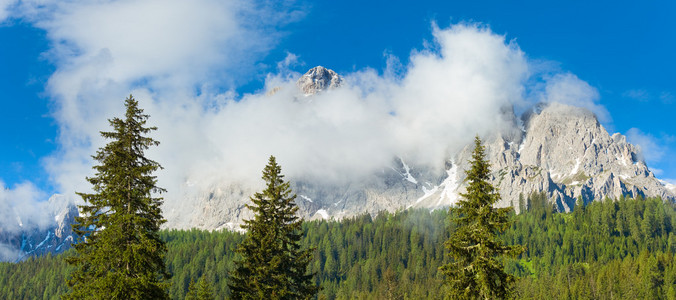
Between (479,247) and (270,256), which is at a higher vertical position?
(479,247)

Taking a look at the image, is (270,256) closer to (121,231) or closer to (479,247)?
(121,231)

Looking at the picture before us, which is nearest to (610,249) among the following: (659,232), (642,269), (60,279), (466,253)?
(659,232)

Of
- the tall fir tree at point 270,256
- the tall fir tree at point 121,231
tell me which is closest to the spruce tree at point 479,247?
the tall fir tree at point 270,256

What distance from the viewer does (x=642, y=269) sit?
383 ft

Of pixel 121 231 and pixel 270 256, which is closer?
pixel 121 231

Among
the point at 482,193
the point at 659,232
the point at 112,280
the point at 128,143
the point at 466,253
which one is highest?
the point at 659,232

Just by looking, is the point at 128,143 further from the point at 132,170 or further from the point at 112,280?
the point at 112,280

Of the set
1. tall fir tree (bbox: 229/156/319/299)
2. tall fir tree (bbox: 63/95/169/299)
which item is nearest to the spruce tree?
tall fir tree (bbox: 229/156/319/299)

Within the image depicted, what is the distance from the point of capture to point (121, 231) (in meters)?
21.8

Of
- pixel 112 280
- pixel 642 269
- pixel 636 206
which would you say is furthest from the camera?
pixel 636 206

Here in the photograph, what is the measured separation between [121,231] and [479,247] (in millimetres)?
16558

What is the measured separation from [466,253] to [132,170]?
16.5m

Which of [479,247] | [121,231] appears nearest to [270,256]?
[121,231]

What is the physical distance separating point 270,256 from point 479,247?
11.9m
